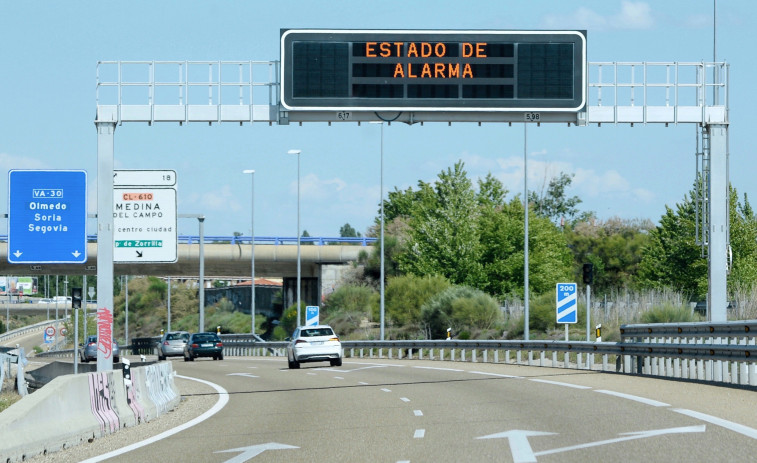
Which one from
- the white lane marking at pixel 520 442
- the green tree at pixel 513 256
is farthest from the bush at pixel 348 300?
the white lane marking at pixel 520 442

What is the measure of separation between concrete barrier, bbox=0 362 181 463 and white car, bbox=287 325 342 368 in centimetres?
1842

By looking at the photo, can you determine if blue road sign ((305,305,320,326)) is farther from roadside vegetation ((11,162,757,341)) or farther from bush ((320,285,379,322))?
bush ((320,285,379,322))

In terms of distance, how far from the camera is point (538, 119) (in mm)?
25516

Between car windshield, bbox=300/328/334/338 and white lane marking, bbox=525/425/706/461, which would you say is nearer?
white lane marking, bbox=525/425/706/461

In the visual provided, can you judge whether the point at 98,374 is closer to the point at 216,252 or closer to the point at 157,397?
the point at 157,397

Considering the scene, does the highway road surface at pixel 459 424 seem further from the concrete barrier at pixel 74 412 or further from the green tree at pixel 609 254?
the green tree at pixel 609 254

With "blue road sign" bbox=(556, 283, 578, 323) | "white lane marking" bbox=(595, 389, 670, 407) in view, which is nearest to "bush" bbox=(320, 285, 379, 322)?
"blue road sign" bbox=(556, 283, 578, 323)

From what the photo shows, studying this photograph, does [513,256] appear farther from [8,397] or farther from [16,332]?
[16,332]

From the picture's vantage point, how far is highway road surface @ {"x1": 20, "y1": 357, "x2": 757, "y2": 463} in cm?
1220

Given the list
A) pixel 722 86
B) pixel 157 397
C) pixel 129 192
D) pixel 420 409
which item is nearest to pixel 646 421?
pixel 420 409

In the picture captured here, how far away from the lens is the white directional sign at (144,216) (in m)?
27.0

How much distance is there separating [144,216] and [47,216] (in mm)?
2621

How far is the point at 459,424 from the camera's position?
51.3 ft

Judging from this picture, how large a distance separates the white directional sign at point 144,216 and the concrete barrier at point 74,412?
6.82 m
